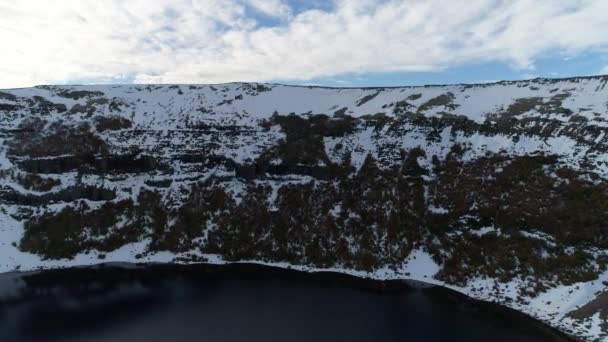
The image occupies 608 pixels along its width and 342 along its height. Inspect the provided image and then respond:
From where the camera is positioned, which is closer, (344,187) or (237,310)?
(237,310)

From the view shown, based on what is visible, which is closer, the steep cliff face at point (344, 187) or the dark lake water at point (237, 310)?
the dark lake water at point (237, 310)

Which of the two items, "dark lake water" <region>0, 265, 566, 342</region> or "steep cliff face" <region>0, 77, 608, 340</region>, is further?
"steep cliff face" <region>0, 77, 608, 340</region>

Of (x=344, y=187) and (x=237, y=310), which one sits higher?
(x=344, y=187)

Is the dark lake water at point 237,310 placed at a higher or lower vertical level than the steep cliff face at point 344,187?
lower

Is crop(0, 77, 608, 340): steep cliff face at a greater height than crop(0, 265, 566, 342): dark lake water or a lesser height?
greater

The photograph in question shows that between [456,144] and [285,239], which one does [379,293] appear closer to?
[285,239]
